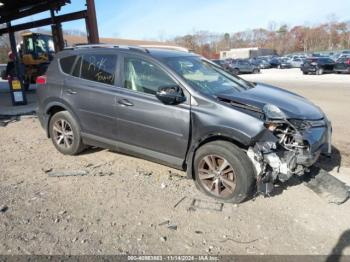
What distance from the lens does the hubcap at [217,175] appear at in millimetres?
4211

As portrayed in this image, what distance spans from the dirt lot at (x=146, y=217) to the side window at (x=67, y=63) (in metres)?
1.58

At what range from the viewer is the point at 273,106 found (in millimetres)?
4230

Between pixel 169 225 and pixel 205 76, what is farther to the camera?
pixel 205 76

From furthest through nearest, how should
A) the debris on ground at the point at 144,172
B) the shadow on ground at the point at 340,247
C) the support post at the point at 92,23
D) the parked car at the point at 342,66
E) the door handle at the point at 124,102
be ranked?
the parked car at the point at 342,66 < the support post at the point at 92,23 < the debris on ground at the point at 144,172 < the door handle at the point at 124,102 < the shadow on ground at the point at 340,247

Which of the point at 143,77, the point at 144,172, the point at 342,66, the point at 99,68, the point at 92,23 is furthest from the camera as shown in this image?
the point at 342,66

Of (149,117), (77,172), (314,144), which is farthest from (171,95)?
(77,172)

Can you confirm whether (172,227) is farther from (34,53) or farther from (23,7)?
(34,53)

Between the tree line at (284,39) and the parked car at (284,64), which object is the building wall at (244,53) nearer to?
the tree line at (284,39)

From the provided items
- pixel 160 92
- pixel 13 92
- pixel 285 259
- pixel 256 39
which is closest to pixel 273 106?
pixel 160 92

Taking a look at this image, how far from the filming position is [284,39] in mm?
123000

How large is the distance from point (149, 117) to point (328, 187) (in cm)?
243

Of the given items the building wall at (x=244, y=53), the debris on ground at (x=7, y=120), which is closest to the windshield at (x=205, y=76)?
the debris on ground at (x=7, y=120)

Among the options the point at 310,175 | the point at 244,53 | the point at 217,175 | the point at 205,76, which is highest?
the point at 205,76

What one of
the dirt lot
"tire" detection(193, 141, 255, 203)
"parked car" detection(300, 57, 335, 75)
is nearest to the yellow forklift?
the dirt lot
